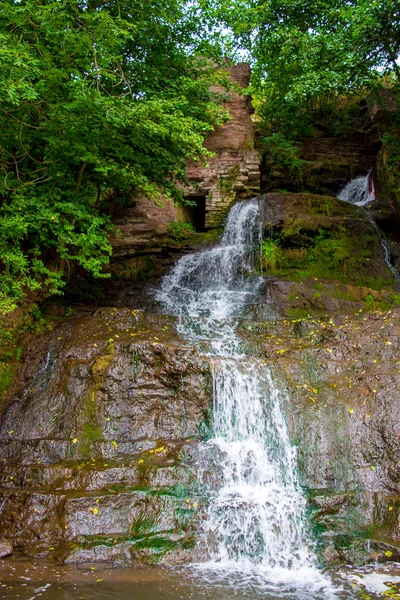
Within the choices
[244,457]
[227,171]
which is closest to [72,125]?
[244,457]

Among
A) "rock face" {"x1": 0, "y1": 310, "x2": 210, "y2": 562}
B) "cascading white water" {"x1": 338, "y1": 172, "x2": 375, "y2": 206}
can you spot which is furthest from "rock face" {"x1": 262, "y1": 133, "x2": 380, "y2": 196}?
"rock face" {"x1": 0, "y1": 310, "x2": 210, "y2": 562}

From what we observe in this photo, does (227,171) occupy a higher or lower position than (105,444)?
higher

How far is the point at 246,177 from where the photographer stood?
50.4 feet

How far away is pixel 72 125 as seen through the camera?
7.88 m

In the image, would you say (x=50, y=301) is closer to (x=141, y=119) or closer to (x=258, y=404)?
(x=141, y=119)

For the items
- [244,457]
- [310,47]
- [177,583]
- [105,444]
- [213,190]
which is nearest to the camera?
[177,583]

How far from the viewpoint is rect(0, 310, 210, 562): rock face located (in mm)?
5711

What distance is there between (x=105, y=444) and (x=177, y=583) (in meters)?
2.56

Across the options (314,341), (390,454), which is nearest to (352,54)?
(314,341)

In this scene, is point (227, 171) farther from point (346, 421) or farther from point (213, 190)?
point (346, 421)

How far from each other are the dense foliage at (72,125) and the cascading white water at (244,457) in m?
2.81

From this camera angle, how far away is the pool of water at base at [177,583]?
177 inches

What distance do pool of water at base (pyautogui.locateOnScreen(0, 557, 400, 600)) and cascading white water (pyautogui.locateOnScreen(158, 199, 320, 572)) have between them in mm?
461

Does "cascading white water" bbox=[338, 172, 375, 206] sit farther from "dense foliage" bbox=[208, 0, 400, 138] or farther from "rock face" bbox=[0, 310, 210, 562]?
"rock face" bbox=[0, 310, 210, 562]
